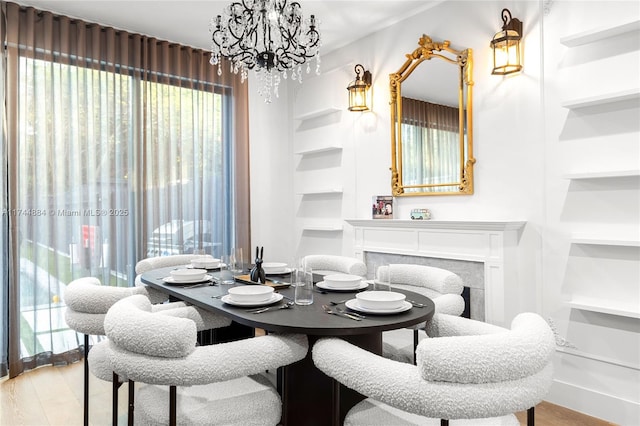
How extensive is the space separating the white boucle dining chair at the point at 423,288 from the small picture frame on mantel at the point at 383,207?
3.75ft

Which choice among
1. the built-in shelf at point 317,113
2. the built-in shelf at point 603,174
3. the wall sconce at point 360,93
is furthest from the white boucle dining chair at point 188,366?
the built-in shelf at point 317,113

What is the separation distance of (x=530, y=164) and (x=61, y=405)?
10.6ft

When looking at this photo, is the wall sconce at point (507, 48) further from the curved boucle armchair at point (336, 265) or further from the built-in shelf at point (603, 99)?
the curved boucle armchair at point (336, 265)

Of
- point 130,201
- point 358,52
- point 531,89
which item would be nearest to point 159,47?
point 130,201

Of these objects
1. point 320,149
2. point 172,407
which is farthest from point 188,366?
point 320,149

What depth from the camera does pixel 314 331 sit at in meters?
1.42

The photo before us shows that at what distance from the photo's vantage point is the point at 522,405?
3.58 ft

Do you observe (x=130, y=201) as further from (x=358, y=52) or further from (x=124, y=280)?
(x=358, y=52)

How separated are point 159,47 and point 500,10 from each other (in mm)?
2836

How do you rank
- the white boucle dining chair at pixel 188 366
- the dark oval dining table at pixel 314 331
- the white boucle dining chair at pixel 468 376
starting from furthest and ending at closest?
1. the dark oval dining table at pixel 314 331
2. the white boucle dining chair at pixel 188 366
3. the white boucle dining chair at pixel 468 376

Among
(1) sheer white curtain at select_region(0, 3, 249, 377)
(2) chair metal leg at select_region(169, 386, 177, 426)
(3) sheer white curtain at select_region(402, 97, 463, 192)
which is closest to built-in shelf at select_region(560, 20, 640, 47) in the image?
(3) sheer white curtain at select_region(402, 97, 463, 192)

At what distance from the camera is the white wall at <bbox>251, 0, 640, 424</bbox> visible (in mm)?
2361

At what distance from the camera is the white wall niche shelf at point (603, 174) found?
7.16 ft

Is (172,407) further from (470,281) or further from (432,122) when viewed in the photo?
(432,122)
